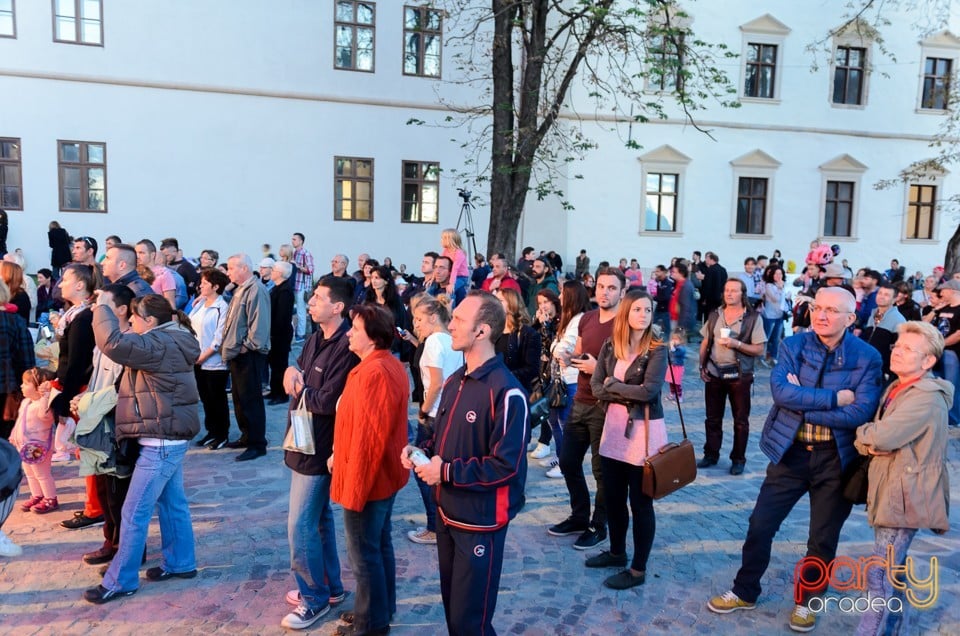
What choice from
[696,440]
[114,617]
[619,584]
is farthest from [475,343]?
[696,440]

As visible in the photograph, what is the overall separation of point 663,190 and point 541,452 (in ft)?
61.5

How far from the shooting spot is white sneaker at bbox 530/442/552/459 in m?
7.18

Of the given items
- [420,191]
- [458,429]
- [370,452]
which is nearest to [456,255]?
[370,452]

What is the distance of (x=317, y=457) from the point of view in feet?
12.5

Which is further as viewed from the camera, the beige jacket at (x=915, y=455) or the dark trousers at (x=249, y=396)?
the dark trousers at (x=249, y=396)

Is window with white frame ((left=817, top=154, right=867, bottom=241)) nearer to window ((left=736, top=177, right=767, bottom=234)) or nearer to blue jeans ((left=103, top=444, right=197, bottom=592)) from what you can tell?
window ((left=736, top=177, right=767, bottom=234))

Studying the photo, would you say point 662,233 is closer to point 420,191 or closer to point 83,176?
point 420,191

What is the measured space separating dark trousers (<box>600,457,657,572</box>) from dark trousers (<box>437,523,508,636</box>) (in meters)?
1.48

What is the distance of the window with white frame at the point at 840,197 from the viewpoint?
25.2 metres

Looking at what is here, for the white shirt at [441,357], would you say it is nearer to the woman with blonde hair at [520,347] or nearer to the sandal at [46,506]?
the woman with blonde hair at [520,347]

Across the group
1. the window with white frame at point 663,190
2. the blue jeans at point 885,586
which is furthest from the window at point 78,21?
the blue jeans at point 885,586

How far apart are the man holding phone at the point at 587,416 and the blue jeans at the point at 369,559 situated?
5.52ft

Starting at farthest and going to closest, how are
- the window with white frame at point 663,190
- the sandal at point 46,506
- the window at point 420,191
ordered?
the window with white frame at point 663,190
the window at point 420,191
the sandal at point 46,506

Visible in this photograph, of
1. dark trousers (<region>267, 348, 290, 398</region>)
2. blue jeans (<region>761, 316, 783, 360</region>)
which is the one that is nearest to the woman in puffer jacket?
dark trousers (<region>267, 348, 290, 398</region>)
